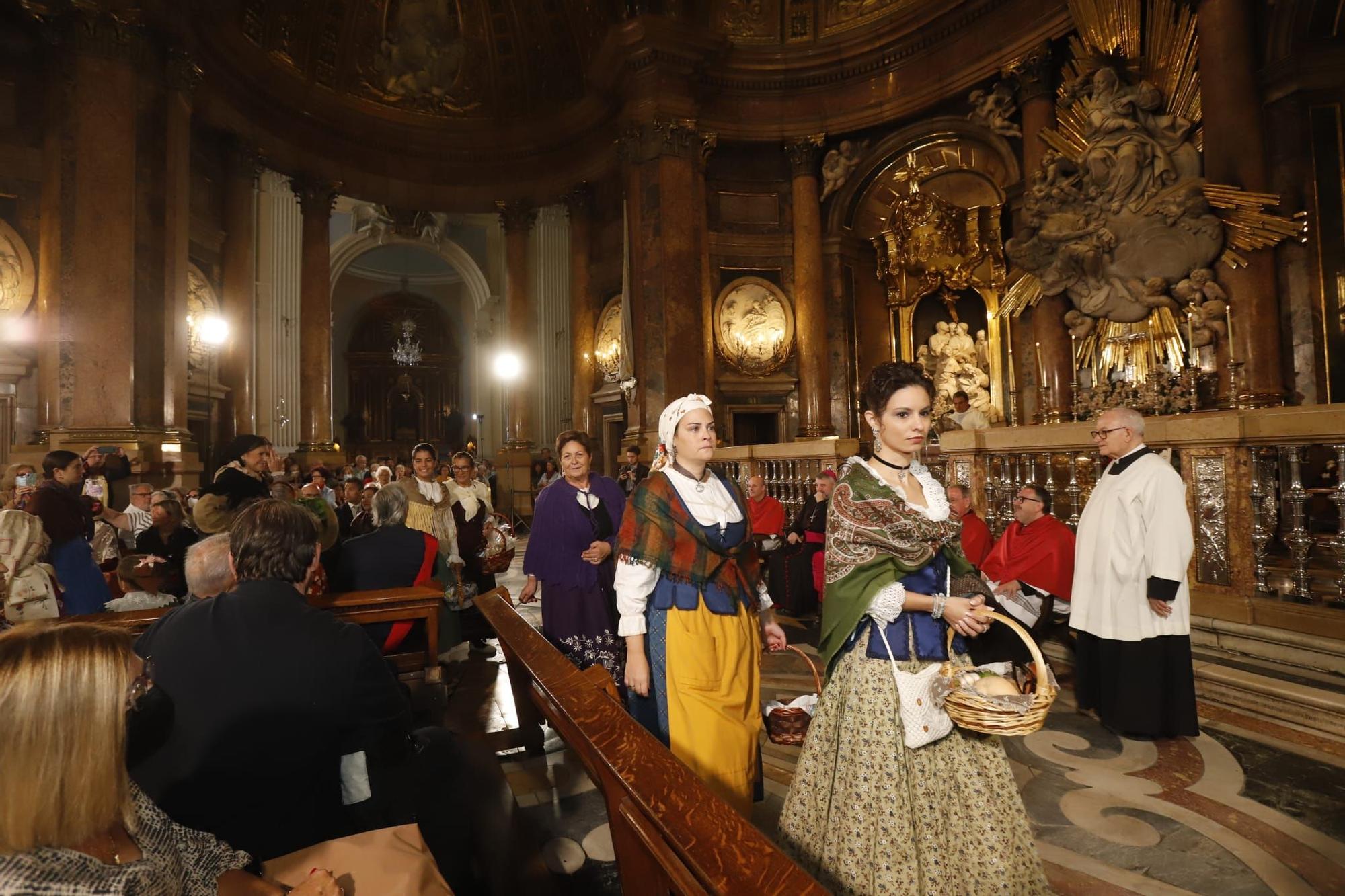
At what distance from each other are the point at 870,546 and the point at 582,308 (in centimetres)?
1431

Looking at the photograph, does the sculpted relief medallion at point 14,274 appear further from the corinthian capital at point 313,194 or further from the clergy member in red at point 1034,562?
the clergy member in red at point 1034,562

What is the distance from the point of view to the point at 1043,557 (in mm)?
4504

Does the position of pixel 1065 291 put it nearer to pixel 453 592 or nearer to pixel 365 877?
pixel 453 592

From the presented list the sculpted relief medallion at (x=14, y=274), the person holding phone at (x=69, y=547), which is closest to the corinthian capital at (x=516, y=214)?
the sculpted relief medallion at (x=14, y=274)


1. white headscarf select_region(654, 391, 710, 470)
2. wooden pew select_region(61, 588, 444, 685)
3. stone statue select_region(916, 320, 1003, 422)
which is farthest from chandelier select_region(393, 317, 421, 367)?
white headscarf select_region(654, 391, 710, 470)

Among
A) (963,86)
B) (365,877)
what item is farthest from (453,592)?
(963,86)

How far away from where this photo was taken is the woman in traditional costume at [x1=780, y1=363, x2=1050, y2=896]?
1.98m

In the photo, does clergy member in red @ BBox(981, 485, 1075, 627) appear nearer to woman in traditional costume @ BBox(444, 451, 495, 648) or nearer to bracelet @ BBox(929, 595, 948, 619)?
bracelet @ BBox(929, 595, 948, 619)

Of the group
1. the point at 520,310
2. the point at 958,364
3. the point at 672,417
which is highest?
the point at 520,310

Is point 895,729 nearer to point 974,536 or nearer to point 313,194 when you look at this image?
point 974,536

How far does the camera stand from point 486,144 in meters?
16.8

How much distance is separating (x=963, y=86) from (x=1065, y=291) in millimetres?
4403

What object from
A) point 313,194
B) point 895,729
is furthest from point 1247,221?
point 313,194

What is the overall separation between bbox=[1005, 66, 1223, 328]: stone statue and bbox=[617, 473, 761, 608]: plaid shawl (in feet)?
29.2
